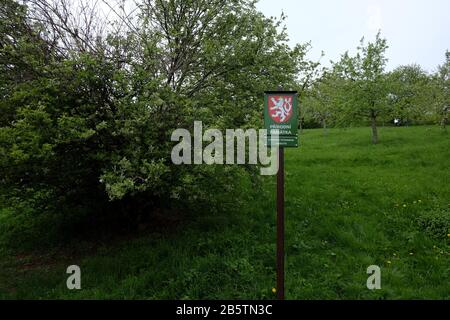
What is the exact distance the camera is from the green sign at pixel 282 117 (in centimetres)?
455

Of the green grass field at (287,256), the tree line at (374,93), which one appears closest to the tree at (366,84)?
the tree line at (374,93)

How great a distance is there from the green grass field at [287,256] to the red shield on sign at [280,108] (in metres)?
3.14

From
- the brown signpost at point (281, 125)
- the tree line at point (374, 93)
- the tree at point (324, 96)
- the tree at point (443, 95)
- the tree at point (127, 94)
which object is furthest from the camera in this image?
the tree line at point (374, 93)

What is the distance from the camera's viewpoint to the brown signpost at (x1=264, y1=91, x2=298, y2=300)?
4539mm

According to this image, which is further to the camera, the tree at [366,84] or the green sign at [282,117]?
the tree at [366,84]

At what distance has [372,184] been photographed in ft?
37.2

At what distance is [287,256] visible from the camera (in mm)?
6730

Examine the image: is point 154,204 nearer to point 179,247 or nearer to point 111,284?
point 179,247

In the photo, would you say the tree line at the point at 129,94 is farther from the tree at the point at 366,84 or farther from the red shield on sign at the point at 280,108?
the tree at the point at 366,84

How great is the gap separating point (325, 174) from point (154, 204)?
778 centimetres

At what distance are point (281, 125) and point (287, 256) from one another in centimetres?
340

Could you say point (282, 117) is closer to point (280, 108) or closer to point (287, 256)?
point (280, 108)

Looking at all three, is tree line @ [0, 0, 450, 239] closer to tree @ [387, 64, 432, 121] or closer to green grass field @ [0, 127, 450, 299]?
green grass field @ [0, 127, 450, 299]

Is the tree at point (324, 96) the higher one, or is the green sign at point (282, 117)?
the tree at point (324, 96)
